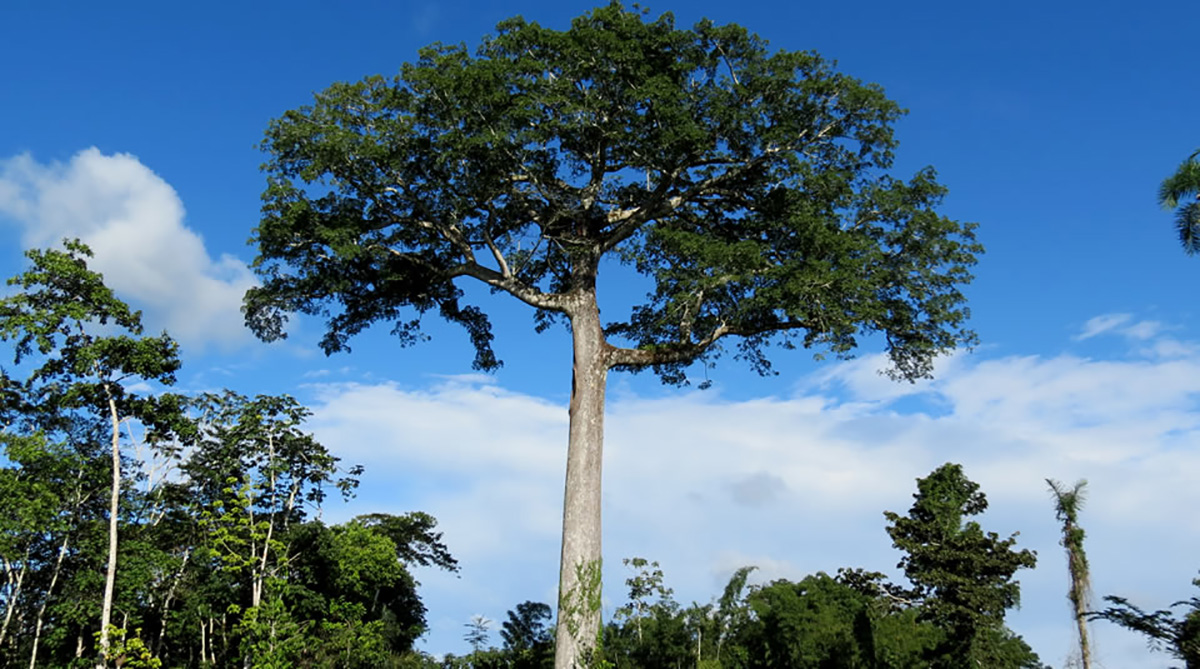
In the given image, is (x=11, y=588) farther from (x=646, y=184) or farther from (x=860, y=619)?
(x=860, y=619)

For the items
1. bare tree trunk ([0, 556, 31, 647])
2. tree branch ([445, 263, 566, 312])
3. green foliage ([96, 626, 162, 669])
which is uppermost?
tree branch ([445, 263, 566, 312])

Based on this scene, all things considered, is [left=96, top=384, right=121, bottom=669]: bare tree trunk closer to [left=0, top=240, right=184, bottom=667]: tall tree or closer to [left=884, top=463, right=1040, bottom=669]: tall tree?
[left=0, top=240, right=184, bottom=667]: tall tree

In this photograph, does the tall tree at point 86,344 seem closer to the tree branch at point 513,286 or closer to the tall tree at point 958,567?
the tree branch at point 513,286

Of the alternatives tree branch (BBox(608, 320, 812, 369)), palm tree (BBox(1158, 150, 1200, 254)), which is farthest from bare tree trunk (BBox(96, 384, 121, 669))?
palm tree (BBox(1158, 150, 1200, 254))

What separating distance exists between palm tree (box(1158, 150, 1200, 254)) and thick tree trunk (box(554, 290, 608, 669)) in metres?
9.21

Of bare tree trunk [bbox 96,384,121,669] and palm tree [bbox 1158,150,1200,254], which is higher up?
palm tree [bbox 1158,150,1200,254]

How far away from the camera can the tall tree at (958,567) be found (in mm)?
23578

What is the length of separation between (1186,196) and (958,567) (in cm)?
1448

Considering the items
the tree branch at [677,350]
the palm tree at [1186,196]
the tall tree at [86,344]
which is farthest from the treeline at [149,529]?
the palm tree at [1186,196]

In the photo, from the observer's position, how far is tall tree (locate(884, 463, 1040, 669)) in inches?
928

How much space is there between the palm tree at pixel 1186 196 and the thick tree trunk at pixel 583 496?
921 cm

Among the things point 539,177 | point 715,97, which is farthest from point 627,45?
point 539,177

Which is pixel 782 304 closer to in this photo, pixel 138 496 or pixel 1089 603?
pixel 1089 603

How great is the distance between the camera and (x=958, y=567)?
24.4m
